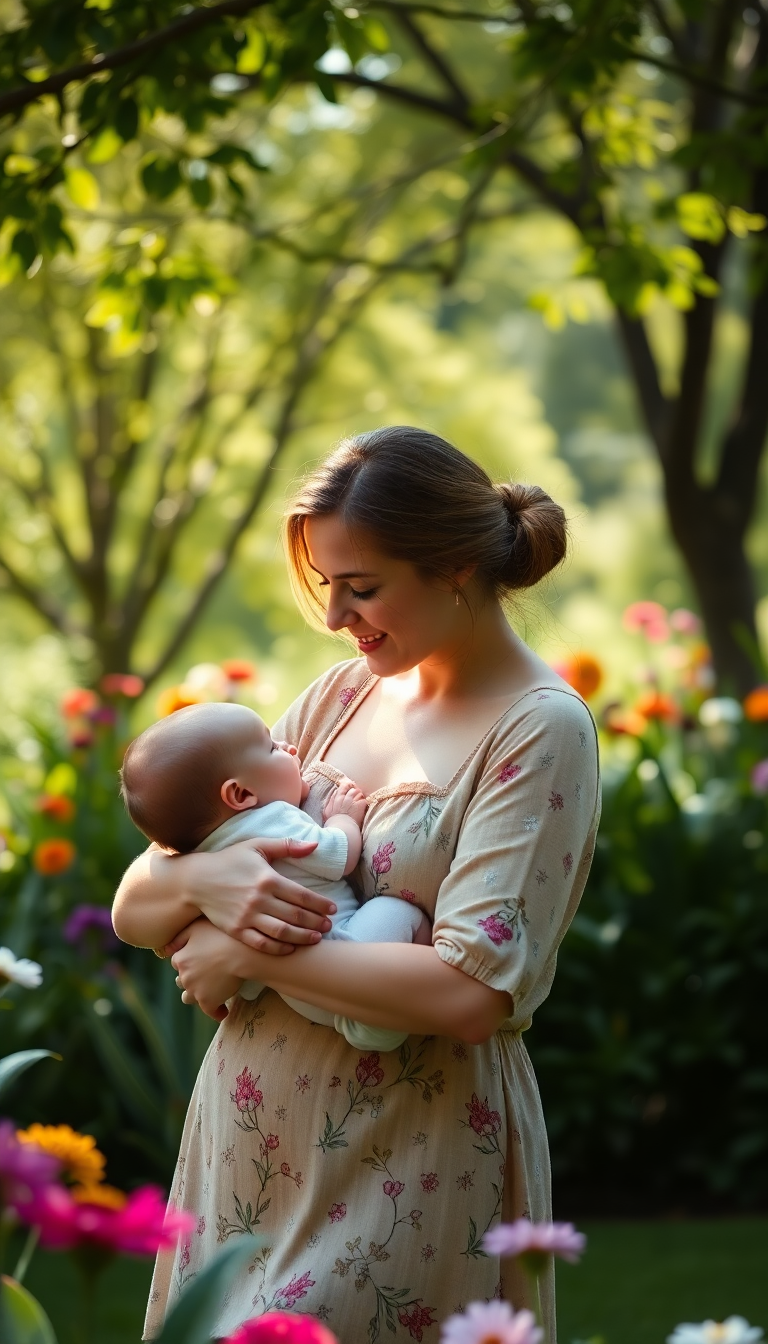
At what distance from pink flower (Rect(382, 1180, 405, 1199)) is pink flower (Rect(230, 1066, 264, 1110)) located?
0.19 metres

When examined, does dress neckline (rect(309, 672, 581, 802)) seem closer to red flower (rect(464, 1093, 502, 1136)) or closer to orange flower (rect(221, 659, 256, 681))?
red flower (rect(464, 1093, 502, 1136))

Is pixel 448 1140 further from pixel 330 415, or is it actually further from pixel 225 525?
pixel 225 525

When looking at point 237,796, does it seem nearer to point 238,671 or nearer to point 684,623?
point 238,671

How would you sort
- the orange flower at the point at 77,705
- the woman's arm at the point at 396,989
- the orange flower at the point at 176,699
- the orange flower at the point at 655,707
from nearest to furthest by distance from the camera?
the woman's arm at the point at 396,989 < the orange flower at the point at 176,699 < the orange flower at the point at 655,707 < the orange flower at the point at 77,705

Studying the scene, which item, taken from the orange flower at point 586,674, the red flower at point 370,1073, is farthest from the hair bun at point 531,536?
the orange flower at point 586,674

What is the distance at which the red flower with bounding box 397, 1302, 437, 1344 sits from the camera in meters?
1.67

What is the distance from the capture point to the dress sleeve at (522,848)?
5.16 ft

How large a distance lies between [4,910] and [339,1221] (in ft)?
10.1

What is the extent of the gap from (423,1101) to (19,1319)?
2.37ft

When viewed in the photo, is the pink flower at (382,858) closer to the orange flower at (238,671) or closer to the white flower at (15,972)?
the white flower at (15,972)

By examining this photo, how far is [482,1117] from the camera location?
1.72m

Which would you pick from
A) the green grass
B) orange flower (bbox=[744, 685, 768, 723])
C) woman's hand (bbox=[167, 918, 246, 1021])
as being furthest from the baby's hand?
orange flower (bbox=[744, 685, 768, 723])

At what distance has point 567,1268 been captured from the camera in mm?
3740

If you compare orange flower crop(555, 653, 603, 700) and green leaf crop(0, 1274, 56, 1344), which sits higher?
green leaf crop(0, 1274, 56, 1344)
